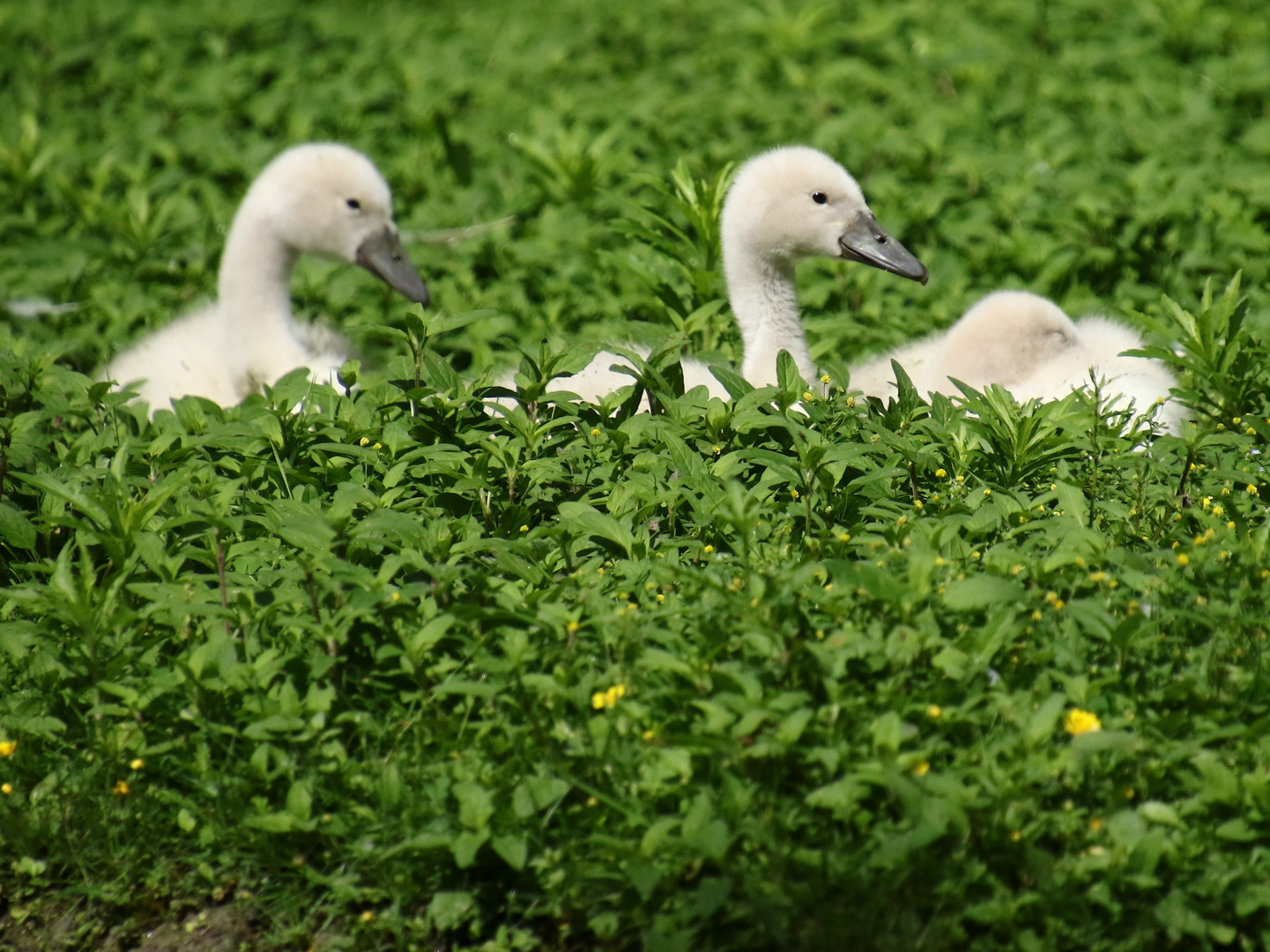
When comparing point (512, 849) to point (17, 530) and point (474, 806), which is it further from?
point (17, 530)

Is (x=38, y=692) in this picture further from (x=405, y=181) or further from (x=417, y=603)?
(x=405, y=181)

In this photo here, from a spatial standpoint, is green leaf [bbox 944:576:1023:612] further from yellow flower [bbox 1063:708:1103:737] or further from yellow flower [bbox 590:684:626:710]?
yellow flower [bbox 590:684:626:710]

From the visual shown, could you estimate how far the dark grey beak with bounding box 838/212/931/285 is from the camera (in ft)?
15.9

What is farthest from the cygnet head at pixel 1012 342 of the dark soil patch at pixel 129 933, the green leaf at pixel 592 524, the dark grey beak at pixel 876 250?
the dark soil patch at pixel 129 933

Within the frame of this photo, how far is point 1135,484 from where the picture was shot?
12.3 ft

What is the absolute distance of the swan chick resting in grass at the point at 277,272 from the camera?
5.44 m

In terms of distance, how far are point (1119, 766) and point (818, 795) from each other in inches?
26.9

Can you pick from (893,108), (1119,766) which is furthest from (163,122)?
(1119,766)

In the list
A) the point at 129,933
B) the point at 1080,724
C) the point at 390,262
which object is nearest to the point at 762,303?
the point at 390,262

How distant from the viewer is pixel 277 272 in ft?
18.4

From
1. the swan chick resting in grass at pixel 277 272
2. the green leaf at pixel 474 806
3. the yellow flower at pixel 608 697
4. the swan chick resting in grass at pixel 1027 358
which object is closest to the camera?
the green leaf at pixel 474 806

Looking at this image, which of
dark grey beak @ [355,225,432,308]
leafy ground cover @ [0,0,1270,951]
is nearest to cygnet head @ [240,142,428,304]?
dark grey beak @ [355,225,432,308]

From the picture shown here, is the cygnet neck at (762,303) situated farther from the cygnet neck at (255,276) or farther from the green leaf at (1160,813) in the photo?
the green leaf at (1160,813)

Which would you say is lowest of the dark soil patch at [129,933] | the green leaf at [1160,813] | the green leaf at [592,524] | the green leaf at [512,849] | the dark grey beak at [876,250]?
the dark soil patch at [129,933]
